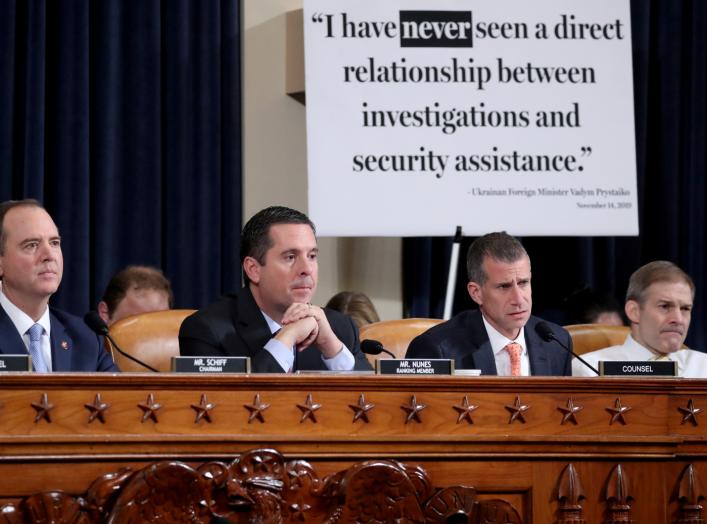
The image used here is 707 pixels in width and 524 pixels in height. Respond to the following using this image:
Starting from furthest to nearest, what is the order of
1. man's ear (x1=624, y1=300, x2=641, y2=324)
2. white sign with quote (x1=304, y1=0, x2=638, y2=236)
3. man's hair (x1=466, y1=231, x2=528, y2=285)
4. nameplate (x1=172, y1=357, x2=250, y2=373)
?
1. white sign with quote (x1=304, y1=0, x2=638, y2=236)
2. man's ear (x1=624, y1=300, x2=641, y2=324)
3. man's hair (x1=466, y1=231, x2=528, y2=285)
4. nameplate (x1=172, y1=357, x2=250, y2=373)

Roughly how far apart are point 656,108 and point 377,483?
404 cm

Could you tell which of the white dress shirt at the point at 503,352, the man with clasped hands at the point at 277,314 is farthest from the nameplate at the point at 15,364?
the white dress shirt at the point at 503,352

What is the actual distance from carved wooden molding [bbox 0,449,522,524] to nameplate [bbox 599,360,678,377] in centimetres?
44

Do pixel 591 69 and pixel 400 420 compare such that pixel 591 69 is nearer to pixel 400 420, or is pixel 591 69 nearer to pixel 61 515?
pixel 400 420

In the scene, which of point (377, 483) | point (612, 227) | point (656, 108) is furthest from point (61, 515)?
point (656, 108)

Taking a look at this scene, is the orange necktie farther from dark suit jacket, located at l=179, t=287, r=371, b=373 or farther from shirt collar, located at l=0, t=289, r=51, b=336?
shirt collar, located at l=0, t=289, r=51, b=336

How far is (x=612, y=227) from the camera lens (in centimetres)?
531

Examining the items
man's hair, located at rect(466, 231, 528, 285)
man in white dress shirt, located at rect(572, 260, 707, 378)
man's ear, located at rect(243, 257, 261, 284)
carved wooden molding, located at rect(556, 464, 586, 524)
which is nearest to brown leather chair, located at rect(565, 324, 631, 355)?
man in white dress shirt, located at rect(572, 260, 707, 378)

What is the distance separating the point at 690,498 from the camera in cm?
271

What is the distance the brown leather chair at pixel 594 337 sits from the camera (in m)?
4.23

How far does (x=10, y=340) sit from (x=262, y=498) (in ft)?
3.83

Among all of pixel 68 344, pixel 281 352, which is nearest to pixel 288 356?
pixel 281 352

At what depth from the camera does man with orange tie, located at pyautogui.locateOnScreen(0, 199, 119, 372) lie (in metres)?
3.34

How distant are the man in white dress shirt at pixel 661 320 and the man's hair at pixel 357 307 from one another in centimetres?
105
